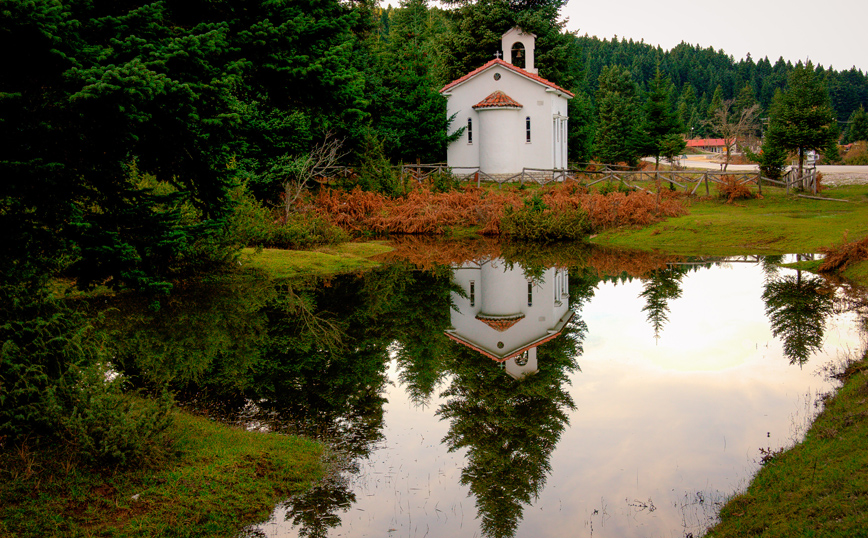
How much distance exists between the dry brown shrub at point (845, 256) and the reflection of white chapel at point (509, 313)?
297 inches

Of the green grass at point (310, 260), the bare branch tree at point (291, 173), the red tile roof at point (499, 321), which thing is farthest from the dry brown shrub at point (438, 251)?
the red tile roof at point (499, 321)

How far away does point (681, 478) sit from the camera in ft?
25.6

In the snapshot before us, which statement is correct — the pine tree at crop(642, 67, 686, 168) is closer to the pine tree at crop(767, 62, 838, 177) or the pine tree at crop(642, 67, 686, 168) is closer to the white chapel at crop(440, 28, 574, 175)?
the white chapel at crop(440, 28, 574, 175)

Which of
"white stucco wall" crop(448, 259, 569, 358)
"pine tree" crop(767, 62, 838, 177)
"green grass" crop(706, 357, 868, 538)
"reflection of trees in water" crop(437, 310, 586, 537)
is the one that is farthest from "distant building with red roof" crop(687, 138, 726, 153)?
"green grass" crop(706, 357, 868, 538)

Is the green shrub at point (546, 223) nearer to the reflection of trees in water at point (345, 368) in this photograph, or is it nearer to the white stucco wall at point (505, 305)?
the white stucco wall at point (505, 305)

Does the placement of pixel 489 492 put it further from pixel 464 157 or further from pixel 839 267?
pixel 464 157

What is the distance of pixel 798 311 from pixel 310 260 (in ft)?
50.3

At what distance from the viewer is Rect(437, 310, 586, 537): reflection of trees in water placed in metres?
7.50

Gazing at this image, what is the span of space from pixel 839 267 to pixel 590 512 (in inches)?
653

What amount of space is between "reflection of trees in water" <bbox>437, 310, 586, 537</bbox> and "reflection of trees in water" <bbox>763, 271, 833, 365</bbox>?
4.04 m

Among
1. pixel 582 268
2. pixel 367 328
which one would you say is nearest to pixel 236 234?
pixel 367 328

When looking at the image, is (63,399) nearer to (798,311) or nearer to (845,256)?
(798,311)

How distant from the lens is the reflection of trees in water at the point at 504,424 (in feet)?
24.6

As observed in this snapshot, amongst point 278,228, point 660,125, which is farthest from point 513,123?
point 278,228
